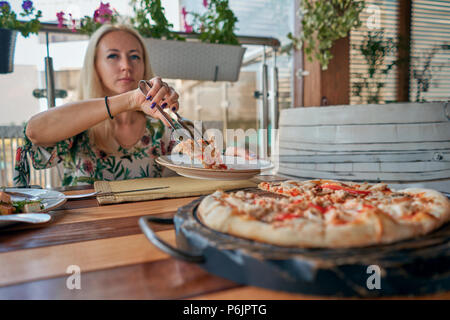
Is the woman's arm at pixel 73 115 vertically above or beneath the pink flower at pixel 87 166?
above

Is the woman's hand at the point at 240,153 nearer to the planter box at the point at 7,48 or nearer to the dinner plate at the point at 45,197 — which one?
the dinner plate at the point at 45,197

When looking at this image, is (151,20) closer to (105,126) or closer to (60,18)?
(60,18)

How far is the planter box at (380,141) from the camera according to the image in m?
1.40

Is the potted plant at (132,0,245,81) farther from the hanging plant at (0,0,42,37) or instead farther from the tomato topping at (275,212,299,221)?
the tomato topping at (275,212,299,221)

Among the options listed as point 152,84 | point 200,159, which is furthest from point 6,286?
point 152,84

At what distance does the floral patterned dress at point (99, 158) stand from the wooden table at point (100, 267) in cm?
83

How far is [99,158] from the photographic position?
1632mm

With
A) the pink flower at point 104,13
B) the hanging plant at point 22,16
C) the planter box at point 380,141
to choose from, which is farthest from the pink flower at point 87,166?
the planter box at point 380,141

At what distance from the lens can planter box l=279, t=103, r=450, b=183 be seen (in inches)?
55.0

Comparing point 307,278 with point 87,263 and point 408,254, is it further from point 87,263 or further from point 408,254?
point 87,263

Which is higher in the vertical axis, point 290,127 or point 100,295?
point 290,127

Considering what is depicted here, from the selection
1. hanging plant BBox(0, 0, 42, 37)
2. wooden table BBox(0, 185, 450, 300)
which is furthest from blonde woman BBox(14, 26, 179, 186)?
wooden table BBox(0, 185, 450, 300)

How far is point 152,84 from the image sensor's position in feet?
4.08
